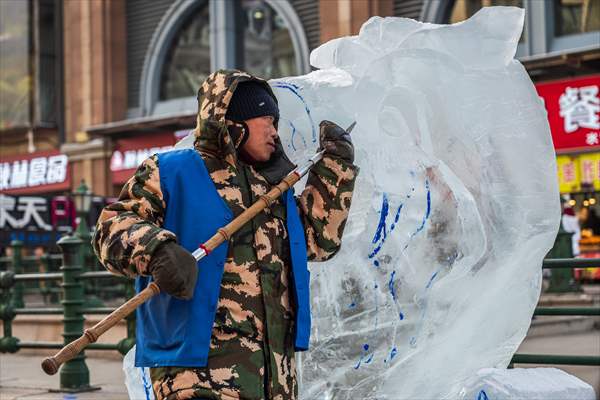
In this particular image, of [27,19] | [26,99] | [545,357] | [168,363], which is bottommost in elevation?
[545,357]

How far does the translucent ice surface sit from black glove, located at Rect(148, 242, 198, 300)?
4.74 feet

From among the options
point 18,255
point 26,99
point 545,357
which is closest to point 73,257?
point 545,357

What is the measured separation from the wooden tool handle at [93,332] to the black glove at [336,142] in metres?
0.91

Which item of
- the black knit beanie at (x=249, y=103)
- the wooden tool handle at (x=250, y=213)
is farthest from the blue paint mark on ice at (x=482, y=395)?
the black knit beanie at (x=249, y=103)

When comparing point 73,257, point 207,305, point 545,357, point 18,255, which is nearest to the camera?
point 207,305

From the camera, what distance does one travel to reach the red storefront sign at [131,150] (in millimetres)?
24328

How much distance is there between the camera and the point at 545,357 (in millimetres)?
5633

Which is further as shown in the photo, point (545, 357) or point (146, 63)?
point (146, 63)

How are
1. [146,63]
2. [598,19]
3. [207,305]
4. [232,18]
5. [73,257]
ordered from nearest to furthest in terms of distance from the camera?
[207,305] < [73,257] < [598,19] < [232,18] < [146,63]

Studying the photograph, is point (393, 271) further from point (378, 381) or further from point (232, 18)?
point (232, 18)

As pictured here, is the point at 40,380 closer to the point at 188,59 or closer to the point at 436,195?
the point at 436,195

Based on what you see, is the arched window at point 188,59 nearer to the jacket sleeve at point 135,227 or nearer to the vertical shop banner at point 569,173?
A: the vertical shop banner at point 569,173

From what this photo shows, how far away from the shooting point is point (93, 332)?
293cm

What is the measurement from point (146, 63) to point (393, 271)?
820 inches
